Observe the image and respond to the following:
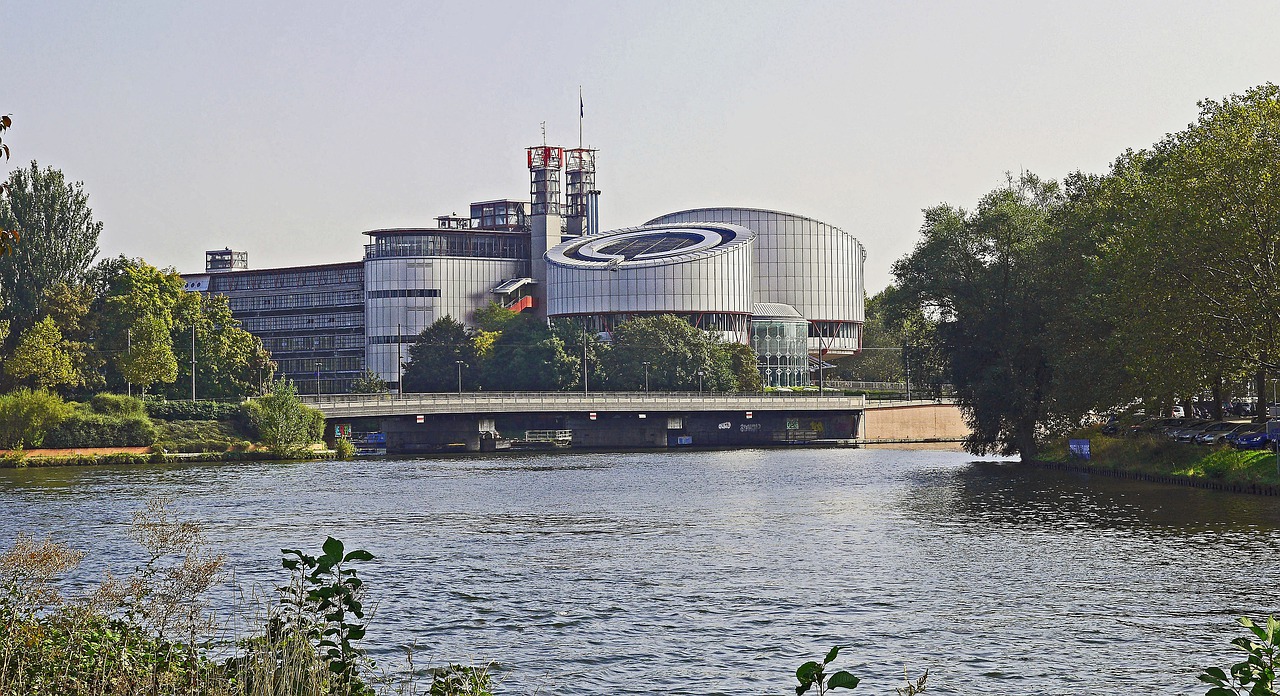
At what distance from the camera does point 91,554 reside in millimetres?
44531

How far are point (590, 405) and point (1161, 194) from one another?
8875 centimetres

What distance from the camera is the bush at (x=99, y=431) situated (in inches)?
4289

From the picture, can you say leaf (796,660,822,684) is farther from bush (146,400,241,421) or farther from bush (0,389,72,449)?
bush (146,400,241,421)

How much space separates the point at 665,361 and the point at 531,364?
16.9 metres

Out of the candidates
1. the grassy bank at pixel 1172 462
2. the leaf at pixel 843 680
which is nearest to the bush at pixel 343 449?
the grassy bank at pixel 1172 462

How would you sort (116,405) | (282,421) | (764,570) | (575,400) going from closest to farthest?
(764,570) < (116,405) < (282,421) < (575,400)

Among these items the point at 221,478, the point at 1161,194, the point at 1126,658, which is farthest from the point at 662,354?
the point at 1126,658

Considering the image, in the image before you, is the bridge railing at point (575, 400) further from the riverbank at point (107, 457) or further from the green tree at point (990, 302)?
the green tree at point (990, 302)

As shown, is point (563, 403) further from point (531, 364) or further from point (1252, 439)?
point (1252, 439)

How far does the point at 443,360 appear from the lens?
187375mm

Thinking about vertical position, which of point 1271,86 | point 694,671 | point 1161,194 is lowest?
point 694,671

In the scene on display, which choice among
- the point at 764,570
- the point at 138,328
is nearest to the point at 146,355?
the point at 138,328

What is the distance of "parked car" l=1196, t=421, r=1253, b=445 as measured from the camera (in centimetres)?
7314

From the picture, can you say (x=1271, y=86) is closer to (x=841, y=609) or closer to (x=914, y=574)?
(x=914, y=574)
